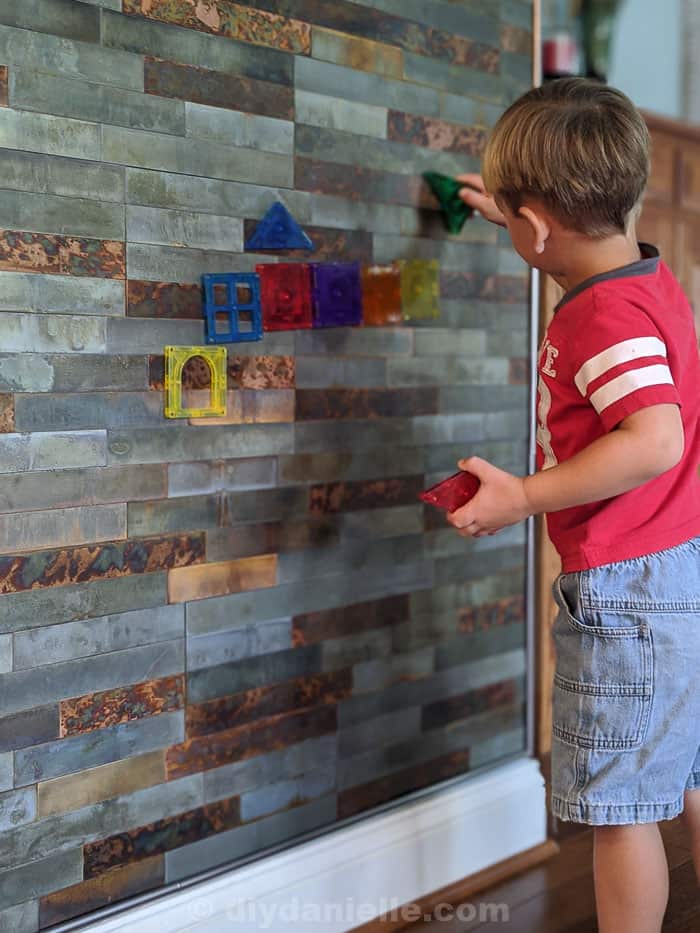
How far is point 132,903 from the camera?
1.21 metres

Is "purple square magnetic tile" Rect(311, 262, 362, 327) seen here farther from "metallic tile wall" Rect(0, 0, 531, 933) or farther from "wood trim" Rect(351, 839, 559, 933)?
"wood trim" Rect(351, 839, 559, 933)

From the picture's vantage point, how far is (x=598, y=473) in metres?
1.04

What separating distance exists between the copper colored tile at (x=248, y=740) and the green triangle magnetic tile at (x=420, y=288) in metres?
0.58

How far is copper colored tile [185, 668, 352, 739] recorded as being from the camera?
4.18ft

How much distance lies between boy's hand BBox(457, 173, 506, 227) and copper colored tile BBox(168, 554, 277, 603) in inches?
22.4

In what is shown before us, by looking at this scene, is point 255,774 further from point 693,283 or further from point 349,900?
point 693,283

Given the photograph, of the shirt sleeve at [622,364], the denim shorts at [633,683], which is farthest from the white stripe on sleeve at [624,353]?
the denim shorts at [633,683]

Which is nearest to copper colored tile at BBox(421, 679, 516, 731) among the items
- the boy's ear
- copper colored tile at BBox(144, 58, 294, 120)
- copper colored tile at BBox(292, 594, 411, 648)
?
copper colored tile at BBox(292, 594, 411, 648)

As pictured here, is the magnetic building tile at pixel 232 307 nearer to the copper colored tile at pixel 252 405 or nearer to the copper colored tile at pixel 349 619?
the copper colored tile at pixel 252 405

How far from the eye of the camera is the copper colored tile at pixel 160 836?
118 cm

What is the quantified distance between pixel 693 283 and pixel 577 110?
1375 mm

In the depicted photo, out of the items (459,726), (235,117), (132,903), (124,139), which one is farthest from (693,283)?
(132,903)

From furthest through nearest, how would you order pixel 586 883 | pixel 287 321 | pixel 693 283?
pixel 693 283
pixel 586 883
pixel 287 321

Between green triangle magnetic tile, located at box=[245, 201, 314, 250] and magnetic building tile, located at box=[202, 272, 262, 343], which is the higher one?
green triangle magnetic tile, located at box=[245, 201, 314, 250]
